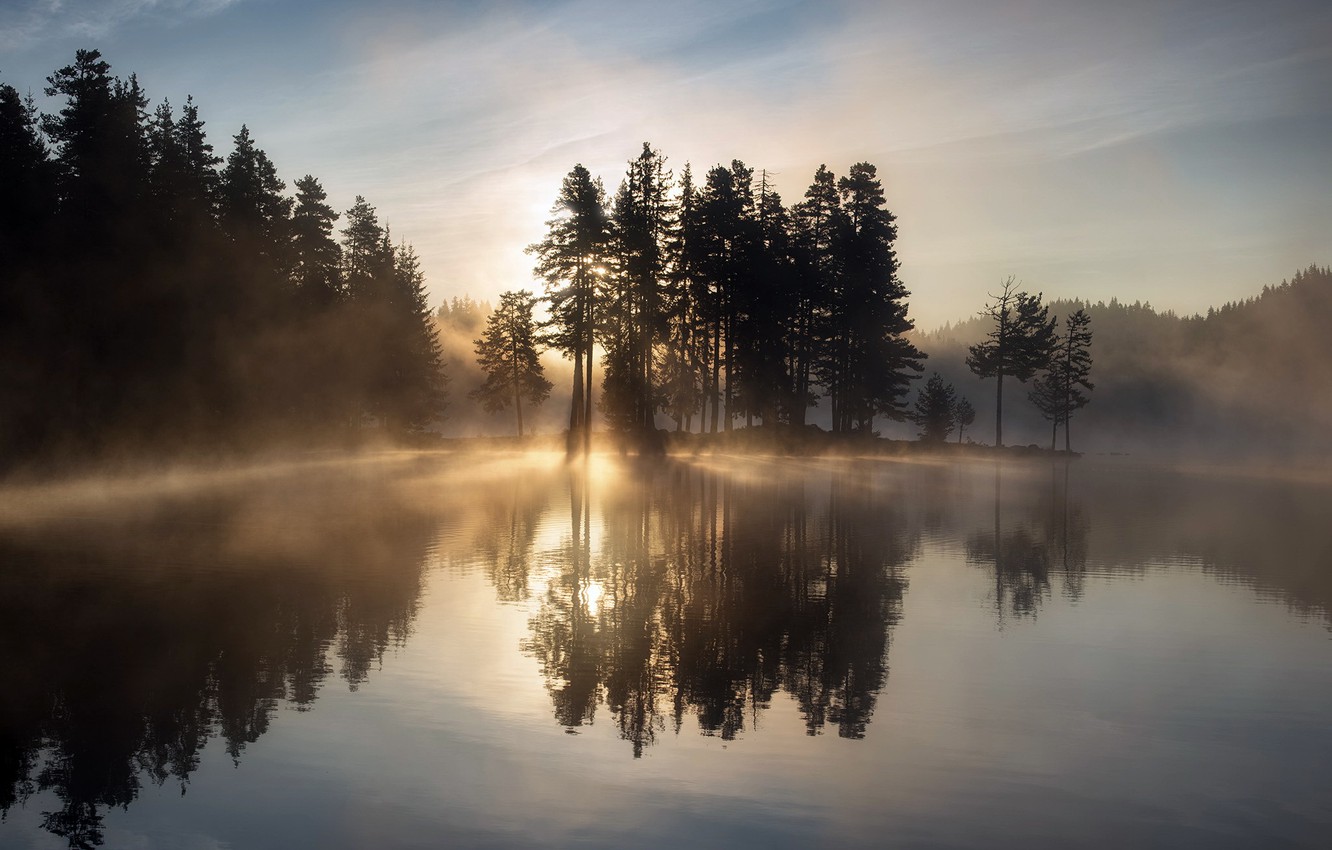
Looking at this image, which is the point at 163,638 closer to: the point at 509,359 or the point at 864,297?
the point at 864,297

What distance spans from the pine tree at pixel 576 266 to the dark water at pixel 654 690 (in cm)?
4483

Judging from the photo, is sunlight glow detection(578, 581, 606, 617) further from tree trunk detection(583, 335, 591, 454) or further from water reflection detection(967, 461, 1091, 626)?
tree trunk detection(583, 335, 591, 454)

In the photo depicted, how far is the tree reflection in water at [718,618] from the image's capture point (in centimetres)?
1018

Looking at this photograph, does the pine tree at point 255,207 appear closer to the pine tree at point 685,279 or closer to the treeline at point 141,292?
the treeline at point 141,292

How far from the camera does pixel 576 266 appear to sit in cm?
6875

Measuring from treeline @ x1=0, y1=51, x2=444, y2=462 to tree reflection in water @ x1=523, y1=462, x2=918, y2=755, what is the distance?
1209 inches

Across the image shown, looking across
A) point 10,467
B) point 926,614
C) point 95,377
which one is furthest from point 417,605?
point 95,377

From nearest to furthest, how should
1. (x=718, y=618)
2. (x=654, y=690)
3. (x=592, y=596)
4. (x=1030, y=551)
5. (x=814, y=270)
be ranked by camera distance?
(x=654, y=690), (x=718, y=618), (x=592, y=596), (x=1030, y=551), (x=814, y=270)

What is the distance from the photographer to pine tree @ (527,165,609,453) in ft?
223

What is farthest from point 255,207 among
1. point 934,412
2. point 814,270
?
point 934,412

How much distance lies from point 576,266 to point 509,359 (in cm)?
5066

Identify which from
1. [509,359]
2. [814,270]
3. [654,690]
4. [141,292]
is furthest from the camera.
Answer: [509,359]

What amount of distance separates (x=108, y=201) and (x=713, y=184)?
40.7 metres

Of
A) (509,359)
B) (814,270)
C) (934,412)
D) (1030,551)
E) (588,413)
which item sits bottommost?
(1030,551)
